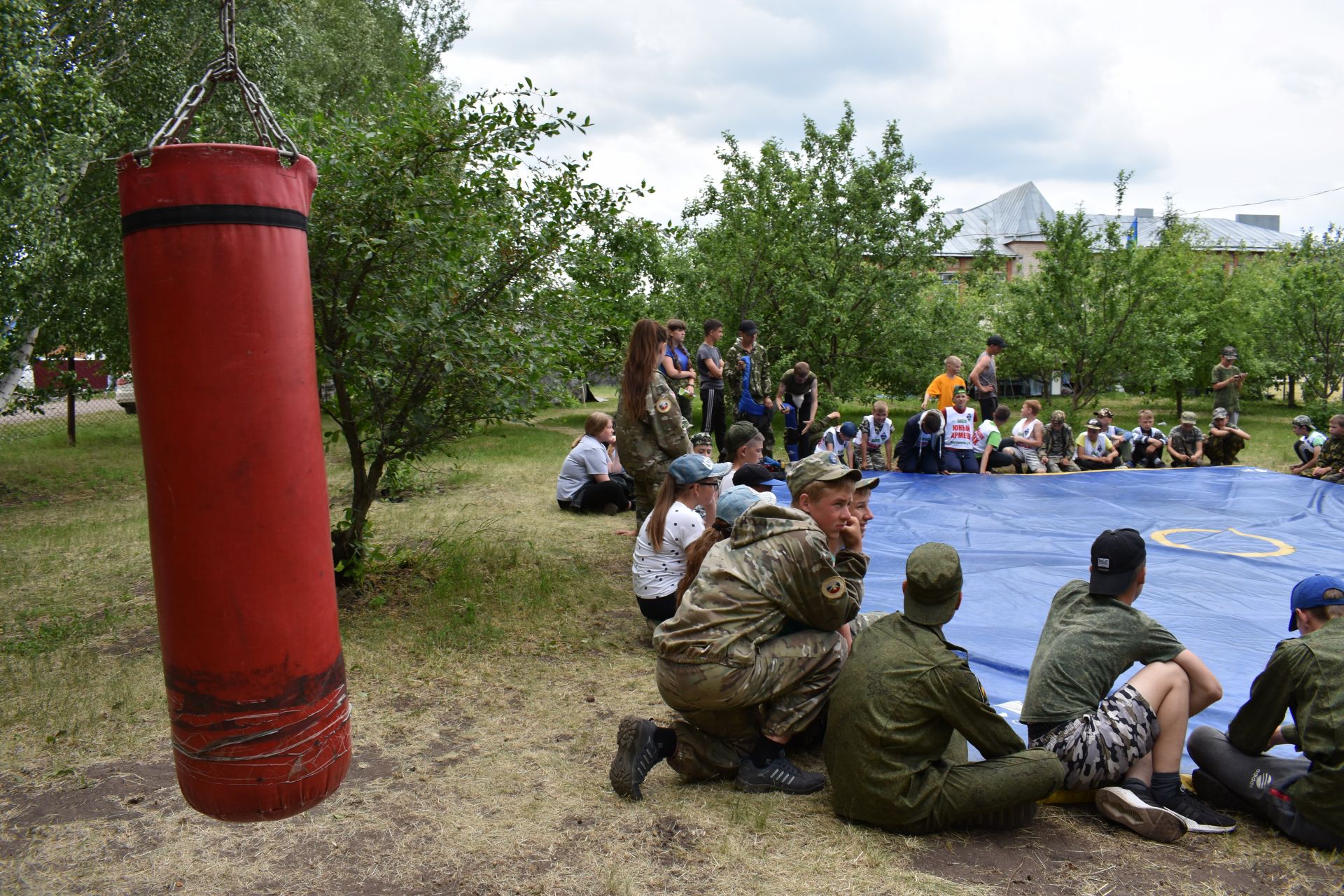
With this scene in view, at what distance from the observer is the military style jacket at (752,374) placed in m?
12.7

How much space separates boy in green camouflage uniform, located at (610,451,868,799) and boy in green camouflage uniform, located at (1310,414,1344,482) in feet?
33.8

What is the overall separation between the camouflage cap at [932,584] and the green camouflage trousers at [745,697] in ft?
1.74

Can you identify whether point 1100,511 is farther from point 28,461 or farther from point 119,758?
point 28,461

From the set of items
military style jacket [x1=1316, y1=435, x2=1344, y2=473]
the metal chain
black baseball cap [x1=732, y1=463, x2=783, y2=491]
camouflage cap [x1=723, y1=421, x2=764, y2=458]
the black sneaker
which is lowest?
the black sneaker

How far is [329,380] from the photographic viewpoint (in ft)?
20.6

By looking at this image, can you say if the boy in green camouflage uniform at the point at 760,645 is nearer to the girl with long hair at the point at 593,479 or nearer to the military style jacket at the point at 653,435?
the military style jacket at the point at 653,435

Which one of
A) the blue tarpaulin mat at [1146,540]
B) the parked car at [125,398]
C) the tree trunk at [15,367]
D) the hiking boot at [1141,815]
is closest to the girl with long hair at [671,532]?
the blue tarpaulin mat at [1146,540]

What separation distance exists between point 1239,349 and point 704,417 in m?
19.8

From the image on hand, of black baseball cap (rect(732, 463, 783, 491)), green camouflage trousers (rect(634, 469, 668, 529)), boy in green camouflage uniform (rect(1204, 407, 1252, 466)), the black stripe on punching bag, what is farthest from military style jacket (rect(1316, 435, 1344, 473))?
the black stripe on punching bag

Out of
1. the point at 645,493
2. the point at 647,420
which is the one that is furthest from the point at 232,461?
the point at 645,493

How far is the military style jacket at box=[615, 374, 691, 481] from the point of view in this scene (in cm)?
770

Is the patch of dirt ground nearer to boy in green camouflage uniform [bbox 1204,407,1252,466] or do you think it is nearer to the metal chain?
the metal chain

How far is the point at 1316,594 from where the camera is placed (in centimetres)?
365

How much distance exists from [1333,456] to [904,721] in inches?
435
